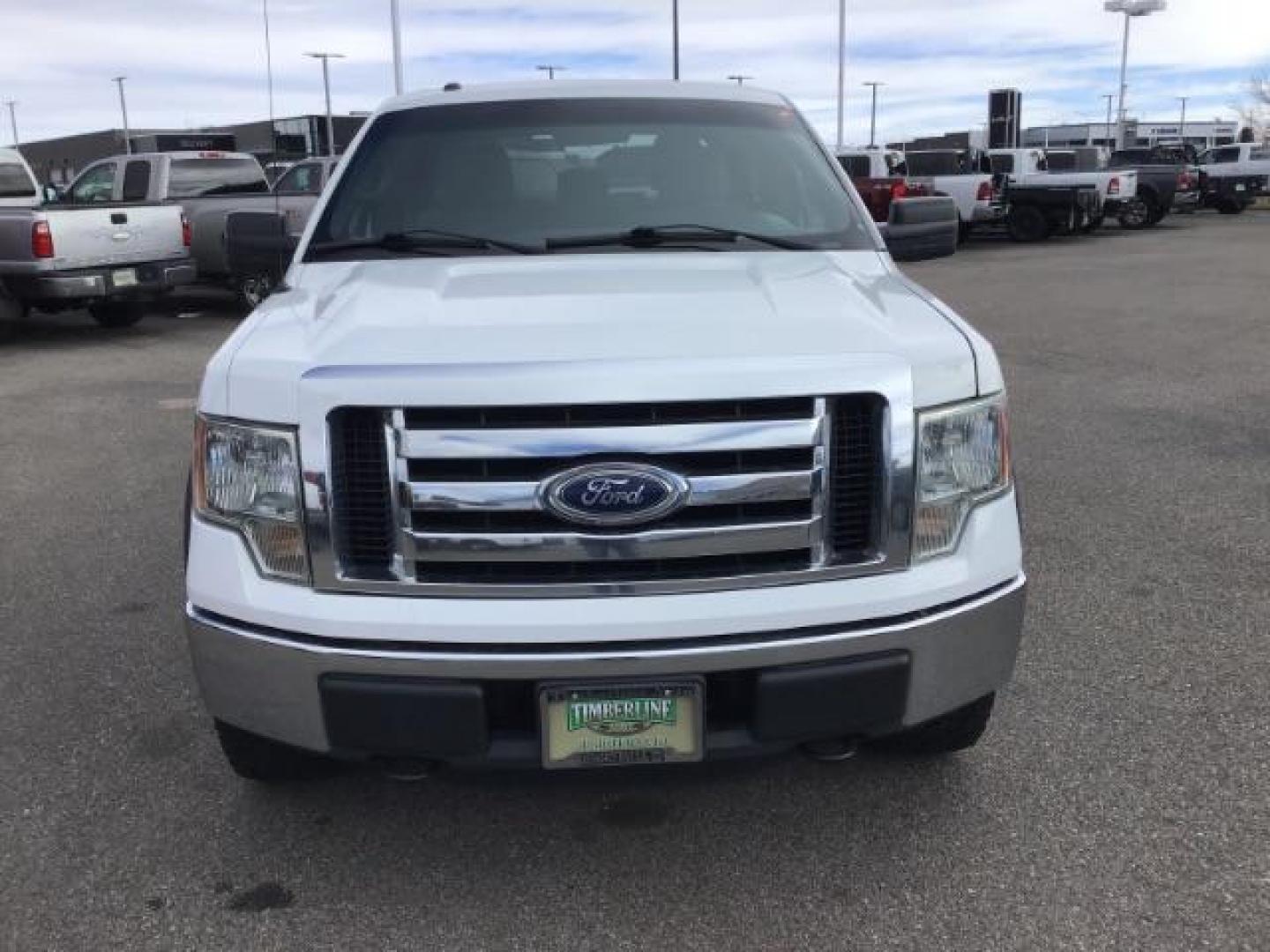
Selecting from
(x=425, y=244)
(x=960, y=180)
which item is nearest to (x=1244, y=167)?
(x=960, y=180)

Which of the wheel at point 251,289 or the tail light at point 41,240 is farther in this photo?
the wheel at point 251,289

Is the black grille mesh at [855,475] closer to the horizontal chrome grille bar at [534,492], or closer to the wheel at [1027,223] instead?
the horizontal chrome grille bar at [534,492]

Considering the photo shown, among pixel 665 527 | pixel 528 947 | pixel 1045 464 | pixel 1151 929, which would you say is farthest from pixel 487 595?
pixel 1045 464

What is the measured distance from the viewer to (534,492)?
2.39m

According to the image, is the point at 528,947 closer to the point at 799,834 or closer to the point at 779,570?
the point at 799,834

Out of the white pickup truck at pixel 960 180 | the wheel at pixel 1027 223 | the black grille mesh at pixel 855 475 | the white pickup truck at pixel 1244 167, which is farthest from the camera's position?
the white pickup truck at pixel 1244 167

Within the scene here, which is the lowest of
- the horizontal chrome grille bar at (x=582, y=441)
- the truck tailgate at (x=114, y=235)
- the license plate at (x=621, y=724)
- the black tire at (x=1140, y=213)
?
the black tire at (x=1140, y=213)

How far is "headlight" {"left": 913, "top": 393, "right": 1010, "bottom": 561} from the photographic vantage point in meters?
2.54

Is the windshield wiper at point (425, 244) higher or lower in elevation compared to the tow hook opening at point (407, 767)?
higher

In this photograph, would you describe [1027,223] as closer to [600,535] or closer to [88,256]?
[88,256]

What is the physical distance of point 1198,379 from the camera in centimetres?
905

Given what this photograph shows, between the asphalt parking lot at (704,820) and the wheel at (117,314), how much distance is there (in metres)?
8.62

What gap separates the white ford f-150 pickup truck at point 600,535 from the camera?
7.82 ft

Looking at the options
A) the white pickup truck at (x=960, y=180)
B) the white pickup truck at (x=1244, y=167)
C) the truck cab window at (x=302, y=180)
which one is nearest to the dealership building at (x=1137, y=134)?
the white pickup truck at (x=1244, y=167)
